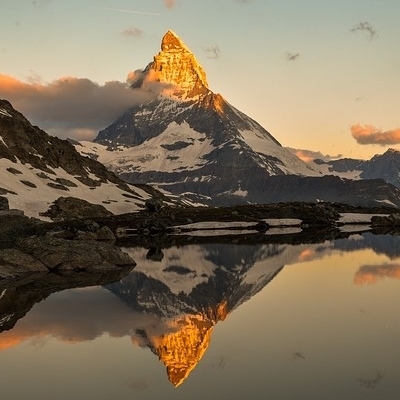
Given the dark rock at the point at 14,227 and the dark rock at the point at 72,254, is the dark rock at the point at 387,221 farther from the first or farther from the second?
the dark rock at the point at 72,254

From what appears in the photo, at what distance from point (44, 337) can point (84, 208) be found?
13925cm

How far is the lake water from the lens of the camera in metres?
21.3

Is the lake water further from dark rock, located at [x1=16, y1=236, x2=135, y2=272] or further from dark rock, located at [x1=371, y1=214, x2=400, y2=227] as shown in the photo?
dark rock, located at [x1=371, y1=214, x2=400, y2=227]

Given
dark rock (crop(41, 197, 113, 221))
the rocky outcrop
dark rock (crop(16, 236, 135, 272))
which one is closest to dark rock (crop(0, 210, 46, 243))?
dark rock (crop(16, 236, 135, 272))

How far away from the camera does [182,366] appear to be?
2431 cm

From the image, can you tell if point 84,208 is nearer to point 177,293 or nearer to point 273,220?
point 273,220

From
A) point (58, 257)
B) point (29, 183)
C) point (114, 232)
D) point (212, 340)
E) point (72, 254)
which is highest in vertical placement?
point (29, 183)

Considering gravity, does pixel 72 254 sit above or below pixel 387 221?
above

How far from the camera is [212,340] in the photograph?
1128 inches

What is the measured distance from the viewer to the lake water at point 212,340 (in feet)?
70.0

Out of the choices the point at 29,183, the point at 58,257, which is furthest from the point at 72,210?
the point at 58,257

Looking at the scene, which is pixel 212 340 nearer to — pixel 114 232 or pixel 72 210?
pixel 114 232

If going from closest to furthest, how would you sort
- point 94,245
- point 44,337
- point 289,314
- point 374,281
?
point 44,337, point 289,314, point 374,281, point 94,245

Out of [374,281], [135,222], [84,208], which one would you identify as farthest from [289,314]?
[84,208]
